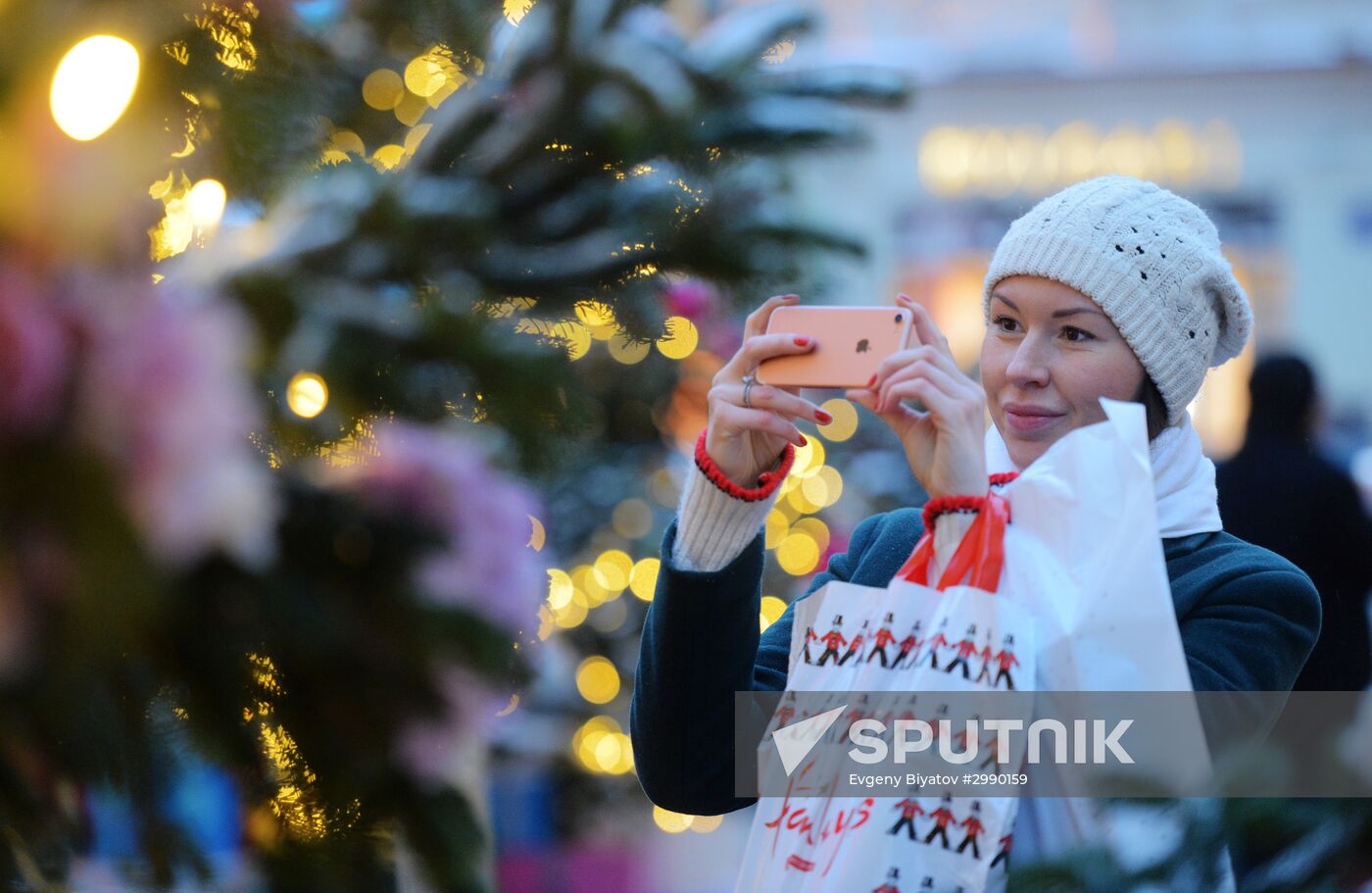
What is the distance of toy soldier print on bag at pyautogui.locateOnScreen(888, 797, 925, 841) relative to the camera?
1017mm

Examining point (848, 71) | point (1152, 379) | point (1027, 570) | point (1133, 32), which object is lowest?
point (1027, 570)

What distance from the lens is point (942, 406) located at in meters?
1.12

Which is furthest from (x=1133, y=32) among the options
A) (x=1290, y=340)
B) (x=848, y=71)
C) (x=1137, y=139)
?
(x=848, y=71)

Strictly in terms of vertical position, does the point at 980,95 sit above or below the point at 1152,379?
above

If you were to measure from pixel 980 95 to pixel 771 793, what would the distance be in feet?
41.4

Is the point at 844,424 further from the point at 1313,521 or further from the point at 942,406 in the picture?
the point at 942,406

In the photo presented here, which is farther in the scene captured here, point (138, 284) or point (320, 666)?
point (320, 666)

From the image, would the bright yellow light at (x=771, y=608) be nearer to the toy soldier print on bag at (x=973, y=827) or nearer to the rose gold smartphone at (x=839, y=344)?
the rose gold smartphone at (x=839, y=344)

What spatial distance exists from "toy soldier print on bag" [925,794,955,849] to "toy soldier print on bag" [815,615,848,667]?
0.51 feet

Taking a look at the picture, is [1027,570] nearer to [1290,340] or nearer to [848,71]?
[848,71]

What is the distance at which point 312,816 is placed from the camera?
693 mm

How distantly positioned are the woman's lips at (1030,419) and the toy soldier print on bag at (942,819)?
0.44 metres

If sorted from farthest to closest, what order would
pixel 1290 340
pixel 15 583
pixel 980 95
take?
pixel 980 95
pixel 1290 340
pixel 15 583

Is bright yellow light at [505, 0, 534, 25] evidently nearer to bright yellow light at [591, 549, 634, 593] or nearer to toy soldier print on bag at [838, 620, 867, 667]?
toy soldier print on bag at [838, 620, 867, 667]
